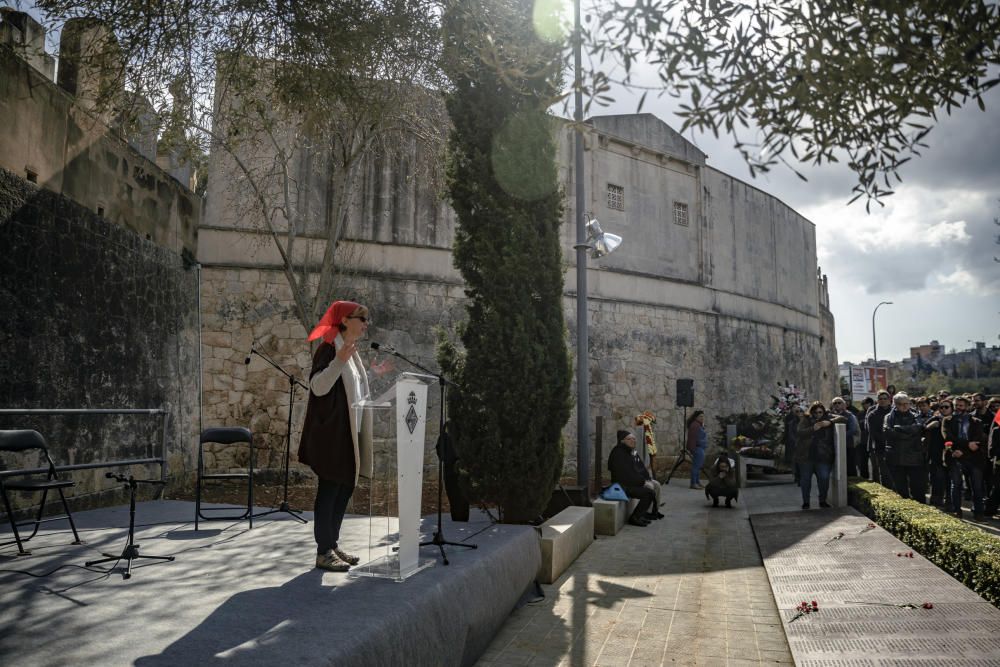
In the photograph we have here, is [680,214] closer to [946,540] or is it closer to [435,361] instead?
[435,361]

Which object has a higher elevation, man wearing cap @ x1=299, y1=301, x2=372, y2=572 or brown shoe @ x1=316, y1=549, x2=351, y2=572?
man wearing cap @ x1=299, y1=301, x2=372, y2=572

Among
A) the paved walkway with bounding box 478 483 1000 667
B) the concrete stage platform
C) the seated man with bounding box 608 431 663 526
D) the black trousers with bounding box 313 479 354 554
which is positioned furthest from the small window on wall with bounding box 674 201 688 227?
the black trousers with bounding box 313 479 354 554

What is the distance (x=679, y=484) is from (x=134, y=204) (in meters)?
12.8

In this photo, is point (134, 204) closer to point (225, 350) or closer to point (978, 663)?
point (225, 350)

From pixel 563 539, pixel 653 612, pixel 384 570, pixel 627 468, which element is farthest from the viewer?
pixel 627 468

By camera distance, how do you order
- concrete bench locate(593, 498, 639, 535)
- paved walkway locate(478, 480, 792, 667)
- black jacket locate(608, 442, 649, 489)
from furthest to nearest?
black jacket locate(608, 442, 649, 489), concrete bench locate(593, 498, 639, 535), paved walkway locate(478, 480, 792, 667)

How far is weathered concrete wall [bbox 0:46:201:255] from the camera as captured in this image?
303 inches

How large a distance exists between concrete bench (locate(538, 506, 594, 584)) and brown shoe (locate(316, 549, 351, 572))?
2.65 metres

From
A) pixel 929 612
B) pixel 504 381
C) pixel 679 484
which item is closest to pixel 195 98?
pixel 504 381

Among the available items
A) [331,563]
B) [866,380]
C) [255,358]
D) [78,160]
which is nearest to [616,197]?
[255,358]

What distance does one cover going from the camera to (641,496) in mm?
10930

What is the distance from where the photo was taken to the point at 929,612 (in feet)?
17.3

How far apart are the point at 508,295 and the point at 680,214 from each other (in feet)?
46.4

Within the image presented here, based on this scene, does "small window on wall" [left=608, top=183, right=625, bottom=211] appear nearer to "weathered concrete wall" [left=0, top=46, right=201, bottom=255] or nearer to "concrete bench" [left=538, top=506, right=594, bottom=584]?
"weathered concrete wall" [left=0, top=46, right=201, bottom=255]
